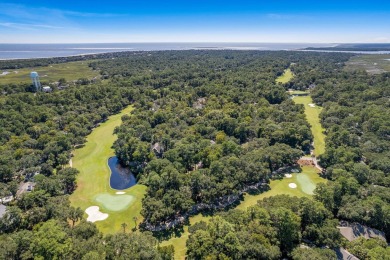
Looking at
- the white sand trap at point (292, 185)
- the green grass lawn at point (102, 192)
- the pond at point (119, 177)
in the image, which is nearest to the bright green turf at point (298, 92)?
the white sand trap at point (292, 185)

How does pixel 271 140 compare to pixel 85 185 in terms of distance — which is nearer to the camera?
pixel 85 185

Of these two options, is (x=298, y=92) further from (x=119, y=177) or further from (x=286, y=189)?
(x=119, y=177)

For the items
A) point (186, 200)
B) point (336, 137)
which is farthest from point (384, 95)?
point (186, 200)

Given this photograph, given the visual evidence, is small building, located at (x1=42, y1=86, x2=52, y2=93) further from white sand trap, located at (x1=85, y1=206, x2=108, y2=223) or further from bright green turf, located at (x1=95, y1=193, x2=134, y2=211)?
white sand trap, located at (x1=85, y1=206, x2=108, y2=223)

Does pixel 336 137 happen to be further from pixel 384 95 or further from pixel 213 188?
pixel 384 95

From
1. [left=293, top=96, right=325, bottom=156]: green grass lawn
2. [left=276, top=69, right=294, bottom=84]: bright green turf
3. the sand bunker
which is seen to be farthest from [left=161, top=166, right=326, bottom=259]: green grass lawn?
[left=276, top=69, right=294, bottom=84]: bright green turf
